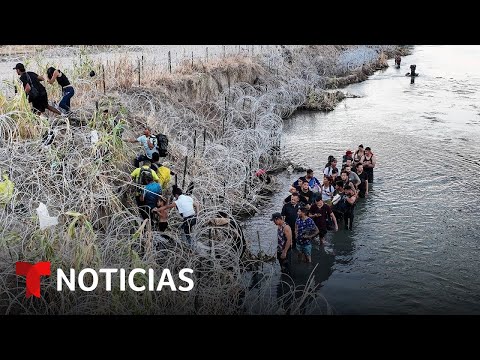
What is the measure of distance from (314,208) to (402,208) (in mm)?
3063

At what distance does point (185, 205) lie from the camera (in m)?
7.71

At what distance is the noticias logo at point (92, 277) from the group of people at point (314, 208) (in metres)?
1.82

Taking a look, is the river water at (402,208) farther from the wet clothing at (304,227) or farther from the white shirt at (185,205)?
the white shirt at (185,205)

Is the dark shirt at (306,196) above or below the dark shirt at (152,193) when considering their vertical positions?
below

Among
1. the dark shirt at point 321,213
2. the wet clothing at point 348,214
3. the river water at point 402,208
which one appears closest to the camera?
the river water at point 402,208

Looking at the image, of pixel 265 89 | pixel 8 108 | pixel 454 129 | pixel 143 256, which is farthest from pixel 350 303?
pixel 454 129

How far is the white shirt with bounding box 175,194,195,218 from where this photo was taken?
7707 millimetres

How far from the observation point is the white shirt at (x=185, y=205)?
7.71 m

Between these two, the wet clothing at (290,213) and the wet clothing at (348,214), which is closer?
the wet clothing at (290,213)

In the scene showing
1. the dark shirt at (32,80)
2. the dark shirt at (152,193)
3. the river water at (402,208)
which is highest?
the dark shirt at (32,80)

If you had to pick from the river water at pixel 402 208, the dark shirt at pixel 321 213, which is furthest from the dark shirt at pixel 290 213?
the river water at pixel 402 208

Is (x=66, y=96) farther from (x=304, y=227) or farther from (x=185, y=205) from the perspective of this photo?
(x=304, y=227)

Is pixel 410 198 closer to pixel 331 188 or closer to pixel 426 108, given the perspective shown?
pixel 331 188

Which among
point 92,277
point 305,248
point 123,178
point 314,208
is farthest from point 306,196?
point 92,277
